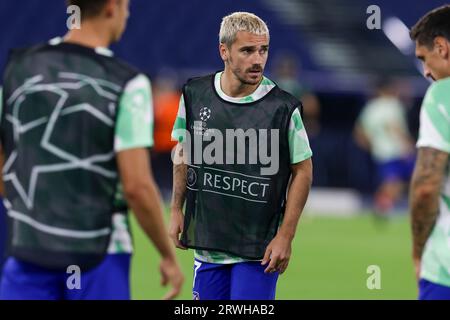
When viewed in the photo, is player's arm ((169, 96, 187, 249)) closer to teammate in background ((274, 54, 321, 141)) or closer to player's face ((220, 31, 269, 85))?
player's face ((220, 31, 269, 85))

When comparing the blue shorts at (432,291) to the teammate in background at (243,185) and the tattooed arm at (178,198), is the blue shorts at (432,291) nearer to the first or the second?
the teammate in background at (243,185)

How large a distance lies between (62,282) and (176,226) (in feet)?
4.56

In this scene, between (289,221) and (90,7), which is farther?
(289,221)

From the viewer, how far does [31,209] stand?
4824mm

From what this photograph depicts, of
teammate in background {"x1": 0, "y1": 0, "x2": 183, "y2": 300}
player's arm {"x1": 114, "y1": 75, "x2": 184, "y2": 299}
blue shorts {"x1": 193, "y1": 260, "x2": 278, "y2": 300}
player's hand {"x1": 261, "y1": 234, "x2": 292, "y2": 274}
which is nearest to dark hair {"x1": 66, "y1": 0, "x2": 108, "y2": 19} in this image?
teammate in background {"x1": 0, "y1": 0, "x2": 183, "y2": 300}

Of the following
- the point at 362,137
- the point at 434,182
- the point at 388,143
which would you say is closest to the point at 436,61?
the point at 434,182

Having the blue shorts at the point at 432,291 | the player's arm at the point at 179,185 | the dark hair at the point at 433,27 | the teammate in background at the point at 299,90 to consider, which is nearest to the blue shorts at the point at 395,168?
the teammate in background at the point at 299,90

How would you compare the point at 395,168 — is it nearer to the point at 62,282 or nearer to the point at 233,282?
the point at 233,282

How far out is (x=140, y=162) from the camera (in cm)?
470

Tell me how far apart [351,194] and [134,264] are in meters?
10.5
